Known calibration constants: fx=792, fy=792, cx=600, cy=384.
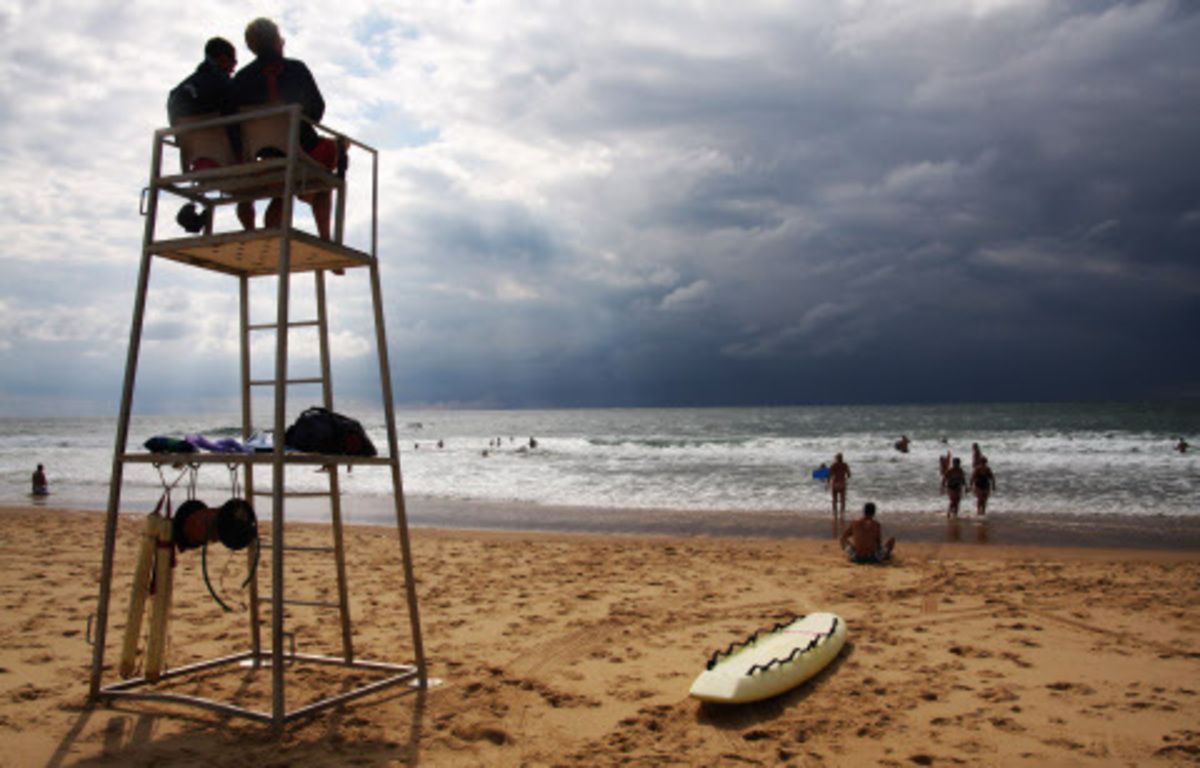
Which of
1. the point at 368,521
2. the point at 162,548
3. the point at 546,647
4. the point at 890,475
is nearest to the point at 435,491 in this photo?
the point at 368,521

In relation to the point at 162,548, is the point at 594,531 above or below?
below

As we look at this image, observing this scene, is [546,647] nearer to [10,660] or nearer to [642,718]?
[642,718]

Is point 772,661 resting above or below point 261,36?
below

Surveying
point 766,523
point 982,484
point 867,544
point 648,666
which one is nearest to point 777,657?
point 648,666

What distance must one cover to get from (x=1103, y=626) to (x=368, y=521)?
13204mm

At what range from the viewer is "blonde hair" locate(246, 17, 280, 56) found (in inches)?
161

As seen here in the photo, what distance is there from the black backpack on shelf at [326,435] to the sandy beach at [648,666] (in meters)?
1.50

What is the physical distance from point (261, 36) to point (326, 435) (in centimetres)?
210

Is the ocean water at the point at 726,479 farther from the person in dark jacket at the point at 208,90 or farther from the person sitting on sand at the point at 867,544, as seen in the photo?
the person in dark jacket at the point at 208,90

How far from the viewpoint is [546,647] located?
246 inches

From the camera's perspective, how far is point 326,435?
4.15 metres

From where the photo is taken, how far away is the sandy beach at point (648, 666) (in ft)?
13.5

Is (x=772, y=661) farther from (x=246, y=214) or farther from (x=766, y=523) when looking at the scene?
(x=766, y=523)

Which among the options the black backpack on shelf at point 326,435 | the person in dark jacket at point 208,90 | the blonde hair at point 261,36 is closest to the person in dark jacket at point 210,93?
the person in dark jacket at point 208,90
